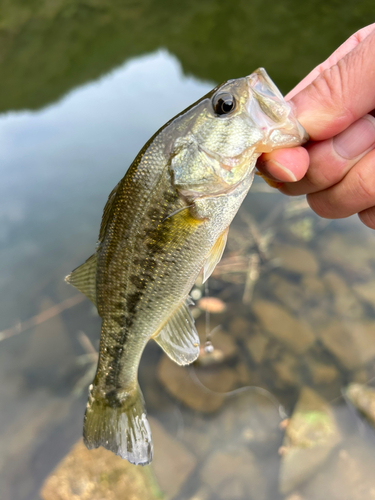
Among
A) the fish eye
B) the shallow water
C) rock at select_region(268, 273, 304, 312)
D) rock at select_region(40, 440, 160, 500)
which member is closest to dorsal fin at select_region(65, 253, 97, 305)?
the fish eye

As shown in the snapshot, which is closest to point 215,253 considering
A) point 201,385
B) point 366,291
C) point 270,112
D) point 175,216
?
point 175,216

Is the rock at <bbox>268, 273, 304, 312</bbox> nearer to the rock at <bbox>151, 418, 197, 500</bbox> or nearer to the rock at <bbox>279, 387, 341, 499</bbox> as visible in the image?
the rock at <bbox>279, 387, 341, 499</bbox>

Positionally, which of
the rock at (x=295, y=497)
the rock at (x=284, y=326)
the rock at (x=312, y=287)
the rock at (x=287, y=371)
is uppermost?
the rock at (x=312, y=287)

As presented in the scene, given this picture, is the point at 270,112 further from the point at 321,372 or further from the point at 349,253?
the point at 349,253

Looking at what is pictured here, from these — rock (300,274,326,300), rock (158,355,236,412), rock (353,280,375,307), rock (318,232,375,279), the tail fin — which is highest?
the tail fin

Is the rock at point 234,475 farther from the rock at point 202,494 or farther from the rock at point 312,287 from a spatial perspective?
the rock at point 312,287

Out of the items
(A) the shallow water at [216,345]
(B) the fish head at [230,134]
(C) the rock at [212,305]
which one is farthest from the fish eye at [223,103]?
(C) the rock at [212,305]

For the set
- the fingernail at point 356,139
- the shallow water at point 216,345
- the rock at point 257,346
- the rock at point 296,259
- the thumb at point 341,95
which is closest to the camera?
the thumb at point 341,95
